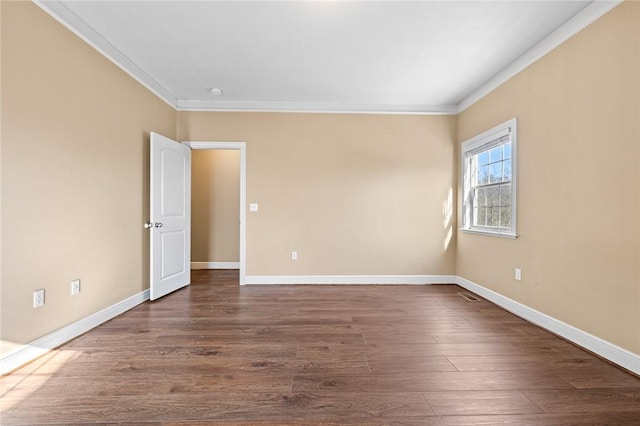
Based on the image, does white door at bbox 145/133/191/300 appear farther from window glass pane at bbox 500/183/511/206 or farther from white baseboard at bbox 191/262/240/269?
window glass pane at bbox 500/183/511/206

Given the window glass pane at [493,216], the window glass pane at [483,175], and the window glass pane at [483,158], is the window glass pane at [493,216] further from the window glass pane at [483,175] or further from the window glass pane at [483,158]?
the window glass pane at [483,158]

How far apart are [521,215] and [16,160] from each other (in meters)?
4.30

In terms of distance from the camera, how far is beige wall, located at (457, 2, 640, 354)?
200 cm

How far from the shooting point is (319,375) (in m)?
1.88

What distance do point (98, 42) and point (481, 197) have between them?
15.0 feet

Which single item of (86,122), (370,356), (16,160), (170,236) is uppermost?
(86,122)

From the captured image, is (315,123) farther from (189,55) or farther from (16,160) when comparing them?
(16,160)

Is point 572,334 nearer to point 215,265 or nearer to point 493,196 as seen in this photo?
point 493,196

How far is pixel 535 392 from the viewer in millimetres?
1705

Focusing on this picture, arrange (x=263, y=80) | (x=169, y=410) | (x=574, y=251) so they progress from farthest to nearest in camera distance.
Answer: (x=263, y=80), (x=574, y=251), (x=169, y=410)

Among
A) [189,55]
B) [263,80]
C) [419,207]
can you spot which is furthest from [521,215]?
[189,55]

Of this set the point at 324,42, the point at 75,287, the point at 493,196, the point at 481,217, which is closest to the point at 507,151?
the point at 493,196

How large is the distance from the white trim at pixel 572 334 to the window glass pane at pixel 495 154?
160 cm

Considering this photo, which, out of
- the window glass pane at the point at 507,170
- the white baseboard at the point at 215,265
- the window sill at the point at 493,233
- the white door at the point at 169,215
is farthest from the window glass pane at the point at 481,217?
the white baseboard at the point at 215,265
